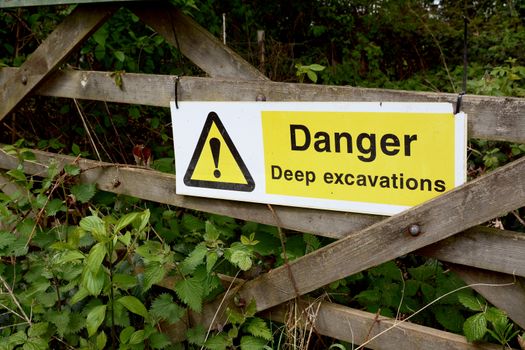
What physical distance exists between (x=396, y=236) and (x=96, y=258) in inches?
41.5

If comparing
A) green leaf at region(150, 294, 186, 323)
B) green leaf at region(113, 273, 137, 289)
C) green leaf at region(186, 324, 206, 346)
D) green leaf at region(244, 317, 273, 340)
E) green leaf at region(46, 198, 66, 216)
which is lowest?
green leaf at region(186, 324, 206, 346)

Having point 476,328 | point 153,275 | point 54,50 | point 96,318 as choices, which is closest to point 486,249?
point 476,328

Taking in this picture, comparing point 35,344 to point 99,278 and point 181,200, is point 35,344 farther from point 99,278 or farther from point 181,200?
point 181,200

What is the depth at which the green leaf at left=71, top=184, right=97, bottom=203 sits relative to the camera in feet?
9.28

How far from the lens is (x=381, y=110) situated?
199 centimetres

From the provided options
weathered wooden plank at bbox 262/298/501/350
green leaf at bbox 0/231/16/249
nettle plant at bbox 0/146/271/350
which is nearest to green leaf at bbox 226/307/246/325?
nettle plant at bbox 0/146/271/350

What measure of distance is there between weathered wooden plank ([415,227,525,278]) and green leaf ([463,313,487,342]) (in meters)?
0.19

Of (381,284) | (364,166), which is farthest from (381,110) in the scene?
(381,284)

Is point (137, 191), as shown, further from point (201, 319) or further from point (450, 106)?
point (450, 106)

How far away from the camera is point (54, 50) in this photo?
9.43ft

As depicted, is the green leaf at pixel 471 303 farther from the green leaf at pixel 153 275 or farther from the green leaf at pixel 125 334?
the green leaf at pixel 125 334

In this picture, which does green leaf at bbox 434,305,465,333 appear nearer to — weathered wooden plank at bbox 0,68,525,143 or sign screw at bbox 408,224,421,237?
sign screw at bbox 408,224,421,237

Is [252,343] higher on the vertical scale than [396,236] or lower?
lower

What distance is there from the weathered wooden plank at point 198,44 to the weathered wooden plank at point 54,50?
0.63 feet
